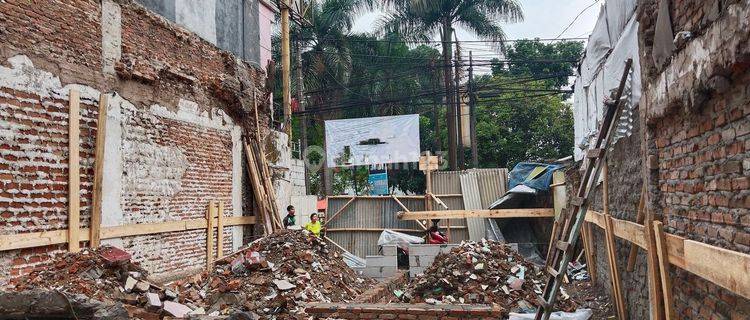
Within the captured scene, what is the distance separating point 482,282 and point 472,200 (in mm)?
5915

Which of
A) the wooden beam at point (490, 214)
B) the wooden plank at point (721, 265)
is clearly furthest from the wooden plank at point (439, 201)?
the wooden plank at point (721, 265)

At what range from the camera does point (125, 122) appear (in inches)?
302

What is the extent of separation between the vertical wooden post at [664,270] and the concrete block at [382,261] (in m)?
7.51

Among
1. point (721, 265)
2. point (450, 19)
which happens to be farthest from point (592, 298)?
point (450, 19)

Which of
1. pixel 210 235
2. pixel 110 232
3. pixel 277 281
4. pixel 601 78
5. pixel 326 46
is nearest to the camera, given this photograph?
pixel 110 232

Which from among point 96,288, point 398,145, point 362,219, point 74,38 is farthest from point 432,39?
point 96,288

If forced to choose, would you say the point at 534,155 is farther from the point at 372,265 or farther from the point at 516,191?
the point at 372,265

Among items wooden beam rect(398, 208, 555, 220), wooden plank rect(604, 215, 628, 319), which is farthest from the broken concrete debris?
wooden plank rect(604, 215, 628, 319)

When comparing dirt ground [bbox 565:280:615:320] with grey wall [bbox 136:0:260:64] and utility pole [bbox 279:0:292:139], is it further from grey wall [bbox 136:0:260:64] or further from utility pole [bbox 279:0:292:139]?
utility pole [bbox 279:0:292:139]

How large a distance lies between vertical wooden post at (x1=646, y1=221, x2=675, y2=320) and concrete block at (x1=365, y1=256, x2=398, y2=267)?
7507 mm

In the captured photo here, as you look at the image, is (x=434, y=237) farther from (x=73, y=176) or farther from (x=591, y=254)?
(x=73, y=176)

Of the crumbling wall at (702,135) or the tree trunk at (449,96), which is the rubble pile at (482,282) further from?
the tree trunk at (449,96)

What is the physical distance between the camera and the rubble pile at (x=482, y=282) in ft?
26.0

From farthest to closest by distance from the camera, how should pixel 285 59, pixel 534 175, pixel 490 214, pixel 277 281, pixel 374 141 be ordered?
1. pixel 374 141
2. pixel 285 59
3. pixel 534 175
4. pixel 490 214
5. pixel 277 281
